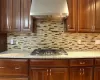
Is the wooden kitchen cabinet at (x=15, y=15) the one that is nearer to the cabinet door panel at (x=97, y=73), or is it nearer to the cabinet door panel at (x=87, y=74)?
the cabinet door panel at (x=87, y=74)

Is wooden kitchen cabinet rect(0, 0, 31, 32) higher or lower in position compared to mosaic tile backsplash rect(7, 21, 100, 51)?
higher

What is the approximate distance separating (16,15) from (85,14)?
1397 mm

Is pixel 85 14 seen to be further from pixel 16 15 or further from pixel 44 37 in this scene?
pixel 16 15

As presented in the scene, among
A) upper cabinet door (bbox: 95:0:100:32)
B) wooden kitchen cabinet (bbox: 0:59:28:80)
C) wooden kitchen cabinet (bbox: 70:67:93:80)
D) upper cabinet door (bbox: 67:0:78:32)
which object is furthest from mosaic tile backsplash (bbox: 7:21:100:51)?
wooden kitchen cabinet (bbox: 70:67:93:80)

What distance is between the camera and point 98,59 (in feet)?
9.14

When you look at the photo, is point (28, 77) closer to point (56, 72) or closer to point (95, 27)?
point (56, 72)

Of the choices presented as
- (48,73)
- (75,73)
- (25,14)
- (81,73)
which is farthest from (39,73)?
(25,14)

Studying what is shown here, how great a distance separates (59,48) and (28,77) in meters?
1.05

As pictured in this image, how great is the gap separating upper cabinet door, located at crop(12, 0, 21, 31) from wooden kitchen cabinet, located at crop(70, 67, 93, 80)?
4.47 feet

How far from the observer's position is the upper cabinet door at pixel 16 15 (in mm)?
3053

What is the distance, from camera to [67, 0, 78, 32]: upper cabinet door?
3102mm

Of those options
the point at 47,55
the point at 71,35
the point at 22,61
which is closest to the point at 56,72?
the point at 47,55

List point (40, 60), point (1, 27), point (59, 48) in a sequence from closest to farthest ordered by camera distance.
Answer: point (40, 60) < point (1, 27) < point (59, 48)

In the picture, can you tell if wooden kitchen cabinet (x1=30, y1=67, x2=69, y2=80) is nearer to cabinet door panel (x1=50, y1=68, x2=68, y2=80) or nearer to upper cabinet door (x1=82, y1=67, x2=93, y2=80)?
cabinet door panel (x1=50, y1=68, x2=68, y2=80)
